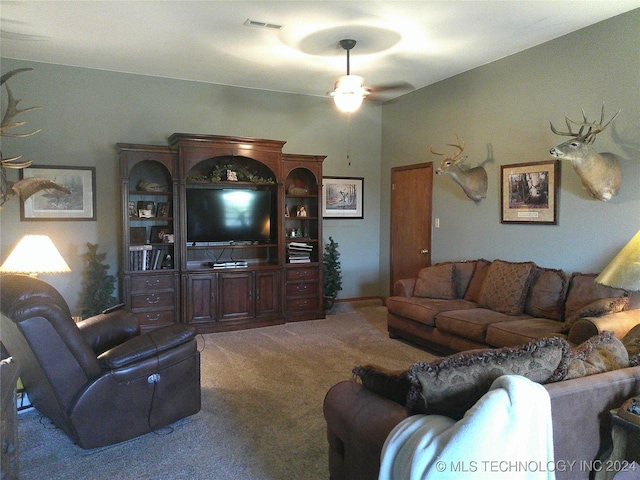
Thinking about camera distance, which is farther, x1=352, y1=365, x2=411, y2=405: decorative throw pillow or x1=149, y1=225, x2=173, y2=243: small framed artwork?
x1=149, y1=225, x2=173, y2=243: small framed artwork

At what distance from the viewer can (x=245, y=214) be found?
5.89 m

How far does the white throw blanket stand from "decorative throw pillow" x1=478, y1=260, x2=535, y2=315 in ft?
9.58

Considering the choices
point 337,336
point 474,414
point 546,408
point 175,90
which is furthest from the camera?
point 175,90

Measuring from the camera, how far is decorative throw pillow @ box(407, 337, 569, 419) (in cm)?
168

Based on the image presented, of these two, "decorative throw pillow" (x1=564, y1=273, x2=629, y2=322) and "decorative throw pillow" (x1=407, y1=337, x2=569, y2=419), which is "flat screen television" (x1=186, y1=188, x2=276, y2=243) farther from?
"decorative throw pillow" (x1=407, y1=337, x2=569, y2=419)

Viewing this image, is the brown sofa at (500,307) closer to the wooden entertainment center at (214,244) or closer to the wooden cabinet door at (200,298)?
the wooden entertainment center at (214,244)

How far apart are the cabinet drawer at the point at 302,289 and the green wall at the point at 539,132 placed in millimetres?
1666

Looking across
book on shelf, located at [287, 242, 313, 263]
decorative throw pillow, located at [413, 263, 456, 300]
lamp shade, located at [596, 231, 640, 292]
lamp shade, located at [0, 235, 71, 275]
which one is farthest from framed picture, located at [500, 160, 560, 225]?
lamp shade, located at [0, 235, 71, 275]

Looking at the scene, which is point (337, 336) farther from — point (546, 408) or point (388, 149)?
point (546, 408)

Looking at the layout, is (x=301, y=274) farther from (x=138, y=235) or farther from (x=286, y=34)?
(x=286, y=34)

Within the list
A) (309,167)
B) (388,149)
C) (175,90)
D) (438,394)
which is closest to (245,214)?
(309,167)

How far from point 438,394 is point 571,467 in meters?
0.61

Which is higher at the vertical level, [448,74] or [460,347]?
[448,74]

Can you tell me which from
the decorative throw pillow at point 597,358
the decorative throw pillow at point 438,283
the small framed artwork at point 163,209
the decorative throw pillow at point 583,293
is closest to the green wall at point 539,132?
the decorative throw pillow at point 583,293
